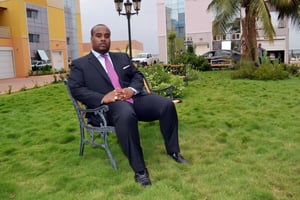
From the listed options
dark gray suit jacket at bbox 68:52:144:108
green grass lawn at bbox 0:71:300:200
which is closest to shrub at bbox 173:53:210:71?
green grass lawn at bbox 0:71:300:200

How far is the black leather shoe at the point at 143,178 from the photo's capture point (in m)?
2.62

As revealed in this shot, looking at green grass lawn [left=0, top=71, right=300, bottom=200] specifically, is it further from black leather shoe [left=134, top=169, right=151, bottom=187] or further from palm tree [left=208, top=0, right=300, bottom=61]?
palm tree [left=208, top=0, right=300, bottom=61]

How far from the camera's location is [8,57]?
2444 centimetres

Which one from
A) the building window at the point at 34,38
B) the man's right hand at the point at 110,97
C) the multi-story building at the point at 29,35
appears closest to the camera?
the man's right hand at the point at 110,97

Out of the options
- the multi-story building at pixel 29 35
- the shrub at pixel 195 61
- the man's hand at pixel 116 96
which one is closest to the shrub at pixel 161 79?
the man's hand at pixel 116 96

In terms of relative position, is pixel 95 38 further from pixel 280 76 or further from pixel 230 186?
pixel 280 76

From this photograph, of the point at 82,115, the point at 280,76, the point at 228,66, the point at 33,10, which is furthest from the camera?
the point at 33,10

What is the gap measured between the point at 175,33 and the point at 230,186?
33.8m

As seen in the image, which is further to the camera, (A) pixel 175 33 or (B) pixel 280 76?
(A) pixel 175 33

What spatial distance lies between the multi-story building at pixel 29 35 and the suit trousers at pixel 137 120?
23.1 metres

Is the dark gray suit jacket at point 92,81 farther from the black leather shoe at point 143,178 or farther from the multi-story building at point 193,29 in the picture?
the multi-story building at point 193,29

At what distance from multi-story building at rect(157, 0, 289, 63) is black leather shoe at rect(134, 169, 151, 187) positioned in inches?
1183

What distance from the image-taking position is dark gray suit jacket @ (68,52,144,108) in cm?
310

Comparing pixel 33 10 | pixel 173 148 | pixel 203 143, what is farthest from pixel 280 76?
pixel 33 10
